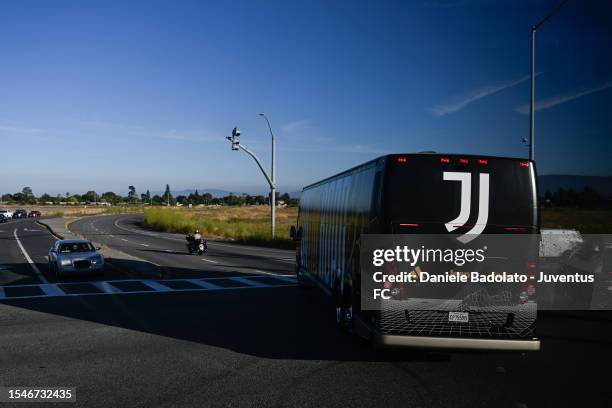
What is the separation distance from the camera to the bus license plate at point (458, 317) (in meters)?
7.42

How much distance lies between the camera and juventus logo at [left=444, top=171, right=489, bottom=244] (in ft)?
24.9

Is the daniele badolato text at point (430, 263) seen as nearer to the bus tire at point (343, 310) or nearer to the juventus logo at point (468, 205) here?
the juventus logo at point (468, 205)

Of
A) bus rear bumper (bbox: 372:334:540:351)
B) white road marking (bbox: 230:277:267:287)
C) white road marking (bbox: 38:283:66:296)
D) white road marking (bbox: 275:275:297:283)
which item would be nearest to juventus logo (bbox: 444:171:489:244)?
bus rear bumper (bbox: 372:334:540:351)

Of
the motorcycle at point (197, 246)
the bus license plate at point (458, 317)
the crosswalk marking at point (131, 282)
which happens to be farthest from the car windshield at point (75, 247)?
the bus license plate at point (458, 317)

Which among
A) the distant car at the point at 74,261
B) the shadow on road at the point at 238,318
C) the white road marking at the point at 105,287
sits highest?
the distant car at the point at 74,261

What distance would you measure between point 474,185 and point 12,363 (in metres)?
7.33

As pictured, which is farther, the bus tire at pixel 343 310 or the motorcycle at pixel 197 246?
the motorcycle at pixel 197 246

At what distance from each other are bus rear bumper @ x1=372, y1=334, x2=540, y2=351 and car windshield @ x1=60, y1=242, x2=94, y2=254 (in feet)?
49.1

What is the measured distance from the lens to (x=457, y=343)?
7223 millimetres

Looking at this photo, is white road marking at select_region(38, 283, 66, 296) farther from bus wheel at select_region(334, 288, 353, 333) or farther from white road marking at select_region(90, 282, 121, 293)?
bus wheel at select_region(334, 288, 353, 333)

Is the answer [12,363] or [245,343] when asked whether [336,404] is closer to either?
[245,343]

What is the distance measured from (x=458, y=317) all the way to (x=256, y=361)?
119 inches

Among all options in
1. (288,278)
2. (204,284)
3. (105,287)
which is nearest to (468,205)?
(204,284)

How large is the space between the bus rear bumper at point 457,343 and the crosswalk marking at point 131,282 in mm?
9112
